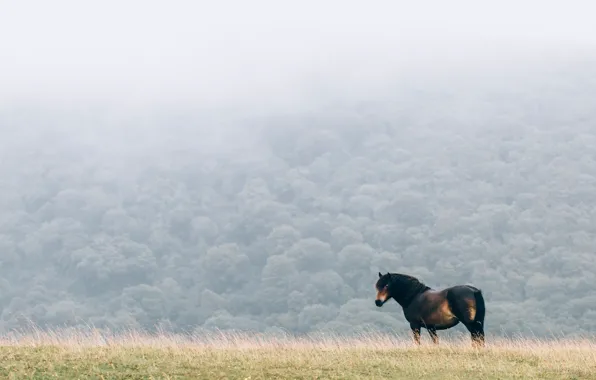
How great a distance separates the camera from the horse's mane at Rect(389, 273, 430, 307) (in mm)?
25109

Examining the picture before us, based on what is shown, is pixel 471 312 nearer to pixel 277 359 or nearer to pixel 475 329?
pixel 475 329

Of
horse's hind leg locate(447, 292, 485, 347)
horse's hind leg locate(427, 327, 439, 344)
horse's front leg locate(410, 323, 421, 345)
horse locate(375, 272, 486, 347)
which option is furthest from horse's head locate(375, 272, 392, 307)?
horse's hind leg locate(447, 292, 485, 347)

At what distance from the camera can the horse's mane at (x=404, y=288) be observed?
25.1m

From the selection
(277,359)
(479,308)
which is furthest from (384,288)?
(277,359)

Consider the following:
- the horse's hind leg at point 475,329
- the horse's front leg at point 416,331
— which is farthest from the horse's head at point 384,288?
the horse's hind leg at point 475,329

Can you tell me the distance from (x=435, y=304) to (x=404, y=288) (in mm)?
1281

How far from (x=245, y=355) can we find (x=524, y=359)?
7.68 meters

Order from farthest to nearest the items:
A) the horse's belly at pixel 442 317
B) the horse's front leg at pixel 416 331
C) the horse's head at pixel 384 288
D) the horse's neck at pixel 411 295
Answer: the horse's head at pixel 384 288 < the horse's neck at pixel 411 295 < the horse's belly at pixel 442 317 < the horse's front leg at pixel 416 331

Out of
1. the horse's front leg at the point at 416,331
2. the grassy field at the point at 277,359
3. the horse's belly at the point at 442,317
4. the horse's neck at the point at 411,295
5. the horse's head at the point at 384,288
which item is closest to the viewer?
the grassy field at the point at 277,359

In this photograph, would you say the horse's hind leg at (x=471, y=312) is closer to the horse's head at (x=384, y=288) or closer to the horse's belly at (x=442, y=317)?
the horse's belly at (x=442, y=317)

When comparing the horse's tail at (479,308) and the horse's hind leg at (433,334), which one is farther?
the horse's tail at (479,308)

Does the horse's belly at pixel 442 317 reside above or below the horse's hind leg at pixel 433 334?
above

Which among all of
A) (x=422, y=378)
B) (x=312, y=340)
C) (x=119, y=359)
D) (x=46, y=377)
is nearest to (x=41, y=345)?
(x=119, y=359)

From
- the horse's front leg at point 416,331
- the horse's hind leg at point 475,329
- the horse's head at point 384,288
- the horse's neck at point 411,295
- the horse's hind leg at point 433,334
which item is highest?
the horse's head at point 384,288
